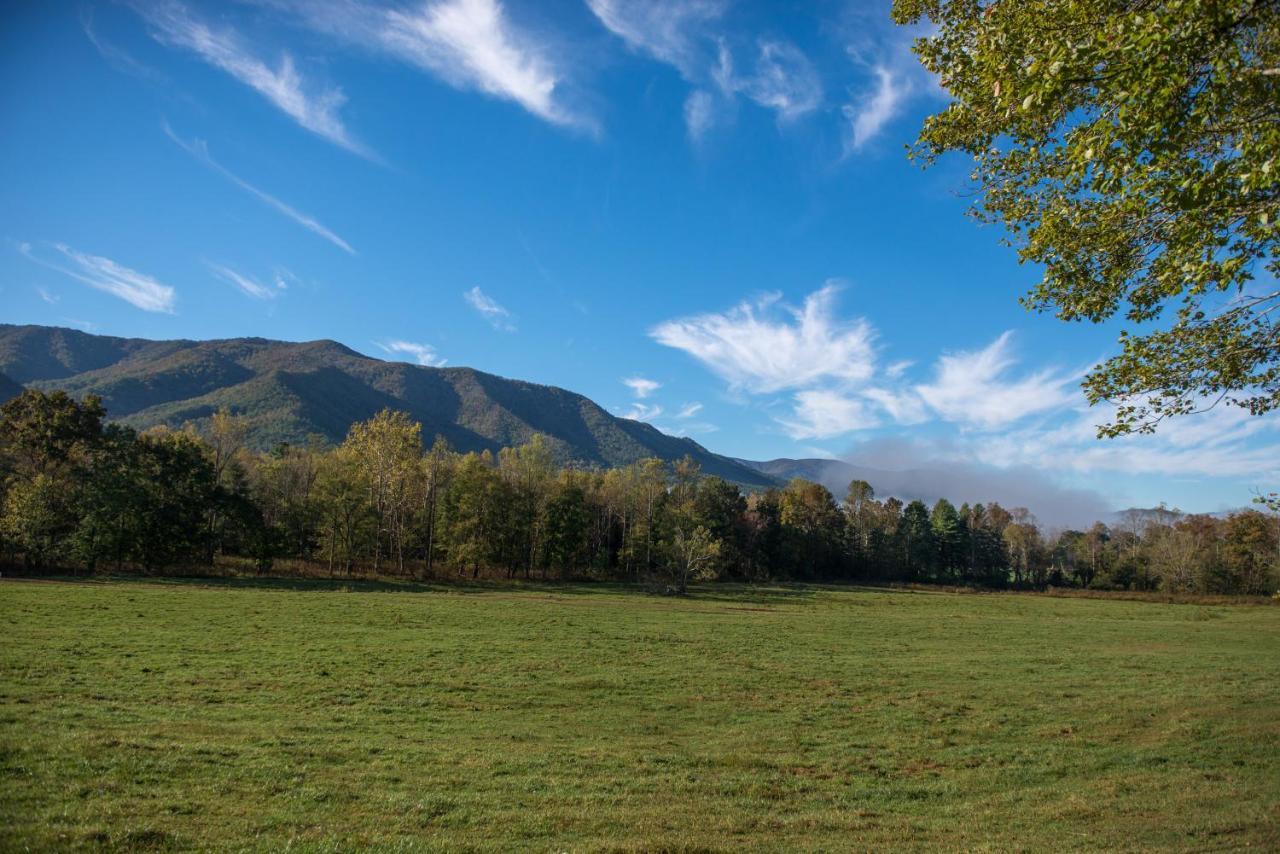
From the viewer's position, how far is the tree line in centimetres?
5594

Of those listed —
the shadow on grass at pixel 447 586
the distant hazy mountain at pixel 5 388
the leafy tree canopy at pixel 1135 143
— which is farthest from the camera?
the distant hazy mountain at pixel 5 388

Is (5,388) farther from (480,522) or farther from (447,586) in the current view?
(447,586)

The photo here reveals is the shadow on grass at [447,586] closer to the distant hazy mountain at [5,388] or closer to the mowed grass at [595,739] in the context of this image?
the mowed grass at [595,739]

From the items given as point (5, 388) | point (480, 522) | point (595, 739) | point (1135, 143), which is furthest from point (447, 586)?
point (5, 388)

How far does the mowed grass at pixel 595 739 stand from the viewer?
10227 mm

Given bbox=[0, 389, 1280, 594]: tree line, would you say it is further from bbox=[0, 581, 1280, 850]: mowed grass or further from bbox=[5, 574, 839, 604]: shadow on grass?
bbox=[0, 581, 1280, 850]: mowed grass

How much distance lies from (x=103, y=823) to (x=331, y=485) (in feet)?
220

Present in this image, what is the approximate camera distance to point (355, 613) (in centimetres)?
3650

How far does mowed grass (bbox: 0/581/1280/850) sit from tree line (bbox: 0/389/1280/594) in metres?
26.7

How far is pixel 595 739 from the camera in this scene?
1616 centimetres

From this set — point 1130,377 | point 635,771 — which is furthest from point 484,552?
point 1130,377

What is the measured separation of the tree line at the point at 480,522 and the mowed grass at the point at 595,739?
26739mm

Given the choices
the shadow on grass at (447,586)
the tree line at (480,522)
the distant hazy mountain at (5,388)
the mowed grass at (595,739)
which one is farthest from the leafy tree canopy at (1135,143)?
the distant hazy mountain at (5,388)

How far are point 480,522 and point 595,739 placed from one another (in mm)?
66352
